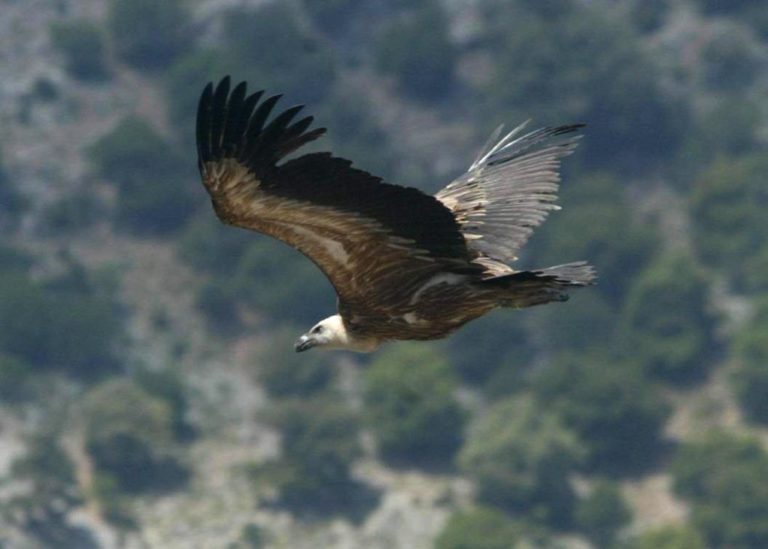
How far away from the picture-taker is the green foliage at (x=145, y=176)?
407ft

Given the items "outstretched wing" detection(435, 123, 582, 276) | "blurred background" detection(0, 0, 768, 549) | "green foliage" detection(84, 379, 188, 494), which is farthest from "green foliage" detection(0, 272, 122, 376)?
"outstretched wing" detection(435, 123, 582, 276)

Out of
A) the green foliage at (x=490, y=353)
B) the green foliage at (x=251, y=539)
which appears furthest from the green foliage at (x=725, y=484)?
the green foliage at (x=251, y=539)

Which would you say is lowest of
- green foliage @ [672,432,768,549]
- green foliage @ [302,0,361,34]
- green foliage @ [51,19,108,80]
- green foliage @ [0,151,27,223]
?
green foliage @ [672,432,768,549]

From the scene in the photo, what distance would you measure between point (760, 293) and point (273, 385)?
2784cm

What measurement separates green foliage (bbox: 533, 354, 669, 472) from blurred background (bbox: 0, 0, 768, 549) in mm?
185

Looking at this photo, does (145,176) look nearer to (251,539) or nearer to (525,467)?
(525,467)

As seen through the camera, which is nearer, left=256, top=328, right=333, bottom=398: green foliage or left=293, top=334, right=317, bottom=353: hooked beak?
left=293, top=334, right=317, bottom=353: hooked beak

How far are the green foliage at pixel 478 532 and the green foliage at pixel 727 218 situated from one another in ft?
93.8

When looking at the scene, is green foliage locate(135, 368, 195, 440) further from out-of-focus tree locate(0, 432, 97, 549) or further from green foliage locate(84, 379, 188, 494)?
out-of-focus tree locate(0, 432, 97, 549)

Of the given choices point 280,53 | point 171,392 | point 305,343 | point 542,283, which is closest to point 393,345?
point 171,392

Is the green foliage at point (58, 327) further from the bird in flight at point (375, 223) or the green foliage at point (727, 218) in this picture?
the bird in flight at point (375, 223)

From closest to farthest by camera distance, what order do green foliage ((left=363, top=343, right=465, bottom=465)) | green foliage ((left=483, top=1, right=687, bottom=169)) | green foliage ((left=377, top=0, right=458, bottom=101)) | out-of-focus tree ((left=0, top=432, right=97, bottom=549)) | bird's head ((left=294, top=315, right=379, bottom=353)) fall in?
bird's head ((left=294, top=315, right=379, bottom=353)) → out-of-focus tree ((left=0, top=432, right=97, bottom=549)) → green foliage ((left=363, top=343, right=465, bottom=465)) → green foliage ((left=483, top=1, right=687, bottom=169)) → green foliage ((left=377, top=0, right=458, bottom=101))

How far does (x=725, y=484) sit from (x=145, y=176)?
43.5 m

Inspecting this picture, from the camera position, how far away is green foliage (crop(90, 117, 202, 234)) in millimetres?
124000
